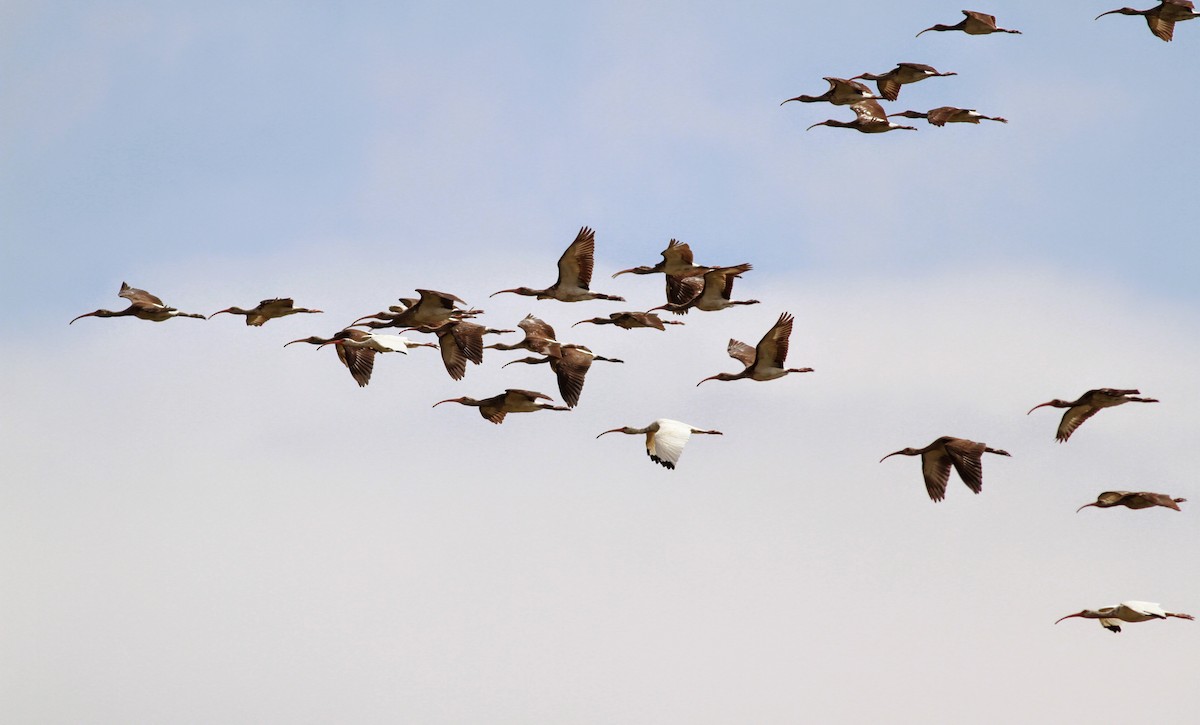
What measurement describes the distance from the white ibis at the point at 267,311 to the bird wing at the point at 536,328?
4541 mm

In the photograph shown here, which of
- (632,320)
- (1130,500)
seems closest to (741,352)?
(632,320)

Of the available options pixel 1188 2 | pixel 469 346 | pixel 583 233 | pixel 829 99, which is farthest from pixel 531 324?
pixel 1188 2

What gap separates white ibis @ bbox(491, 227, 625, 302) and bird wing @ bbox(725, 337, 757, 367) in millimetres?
4047

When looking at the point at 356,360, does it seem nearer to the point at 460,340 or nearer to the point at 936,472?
the point at 460,340

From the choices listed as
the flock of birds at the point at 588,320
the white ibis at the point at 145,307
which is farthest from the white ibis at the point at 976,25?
the white ibis at the point at 145,307

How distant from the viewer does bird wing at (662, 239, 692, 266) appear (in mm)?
41219

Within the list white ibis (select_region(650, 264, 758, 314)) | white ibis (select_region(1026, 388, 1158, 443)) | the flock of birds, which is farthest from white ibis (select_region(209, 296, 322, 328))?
white ibis (select_region(1026, 388, 1158, 443))

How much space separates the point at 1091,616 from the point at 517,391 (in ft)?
40.6

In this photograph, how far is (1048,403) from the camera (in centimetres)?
3606

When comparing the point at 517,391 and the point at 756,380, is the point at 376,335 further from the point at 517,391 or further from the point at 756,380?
the point at 756,380

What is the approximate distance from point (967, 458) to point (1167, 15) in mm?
11018

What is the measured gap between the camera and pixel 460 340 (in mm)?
42250

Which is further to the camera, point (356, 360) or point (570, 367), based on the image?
point (356, 360)

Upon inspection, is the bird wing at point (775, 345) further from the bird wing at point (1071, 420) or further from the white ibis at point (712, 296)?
the bird wing at point (1071, 420)
